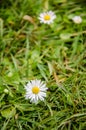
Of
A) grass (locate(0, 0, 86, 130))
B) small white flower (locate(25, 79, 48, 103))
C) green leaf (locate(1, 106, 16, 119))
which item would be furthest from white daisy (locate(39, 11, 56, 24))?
green leaf (locate(1, 106, 16, 119))

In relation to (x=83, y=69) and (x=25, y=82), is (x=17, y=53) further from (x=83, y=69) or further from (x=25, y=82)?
(x=83, y=69)

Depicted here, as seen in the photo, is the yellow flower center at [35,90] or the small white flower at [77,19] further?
the small white flower at [77,19]

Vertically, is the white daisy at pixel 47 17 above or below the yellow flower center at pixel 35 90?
above

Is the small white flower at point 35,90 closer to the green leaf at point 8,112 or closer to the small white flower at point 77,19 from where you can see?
the green leaf at point 8,112

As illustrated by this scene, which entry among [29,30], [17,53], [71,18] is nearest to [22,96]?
[17,53]

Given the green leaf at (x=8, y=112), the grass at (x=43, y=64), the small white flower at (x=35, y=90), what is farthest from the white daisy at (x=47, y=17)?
the green leaf at (x=8, y=112)

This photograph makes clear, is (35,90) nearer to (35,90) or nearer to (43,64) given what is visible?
(35,90)
